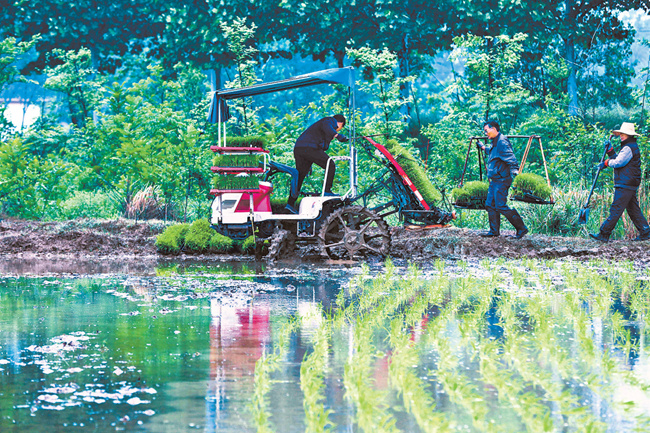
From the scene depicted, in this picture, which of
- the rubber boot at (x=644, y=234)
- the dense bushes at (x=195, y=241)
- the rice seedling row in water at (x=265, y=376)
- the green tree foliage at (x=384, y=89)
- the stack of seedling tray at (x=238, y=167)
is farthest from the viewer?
the green tree foliage at (x=384, y=89)

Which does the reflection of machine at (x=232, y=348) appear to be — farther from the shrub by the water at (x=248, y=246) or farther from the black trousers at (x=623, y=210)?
the black trousers at (x=623, y=210)

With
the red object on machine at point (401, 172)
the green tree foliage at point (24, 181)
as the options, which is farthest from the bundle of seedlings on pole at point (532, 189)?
the green tree foliage at point (24, 181)

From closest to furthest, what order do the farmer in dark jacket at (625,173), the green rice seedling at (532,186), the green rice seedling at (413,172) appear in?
the green rice seedling at (413,172)
the farmer in dark jacket at (625,173)
the green rice seedling at (532,186)

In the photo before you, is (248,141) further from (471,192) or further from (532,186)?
(532,186)

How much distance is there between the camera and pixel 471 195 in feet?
52.5

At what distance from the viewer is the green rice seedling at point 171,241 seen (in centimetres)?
1546

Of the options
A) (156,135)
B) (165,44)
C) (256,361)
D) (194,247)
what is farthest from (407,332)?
(165,44)

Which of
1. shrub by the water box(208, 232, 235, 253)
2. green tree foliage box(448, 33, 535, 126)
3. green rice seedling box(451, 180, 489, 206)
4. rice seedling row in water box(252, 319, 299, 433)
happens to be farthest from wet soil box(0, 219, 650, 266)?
rice seedling row in water box(252, 319, 299, 433)

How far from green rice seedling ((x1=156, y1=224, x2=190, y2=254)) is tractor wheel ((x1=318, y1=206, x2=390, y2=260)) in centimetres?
315

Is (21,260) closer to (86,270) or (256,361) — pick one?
(86,270)

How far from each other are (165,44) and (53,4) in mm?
4607

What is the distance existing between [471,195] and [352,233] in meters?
3.19

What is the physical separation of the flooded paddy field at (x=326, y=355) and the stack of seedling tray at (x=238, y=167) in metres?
2.74

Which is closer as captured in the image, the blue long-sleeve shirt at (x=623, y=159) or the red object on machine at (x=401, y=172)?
the red object on machine at (x=401, y=172)
